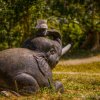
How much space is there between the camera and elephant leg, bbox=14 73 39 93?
9.12m

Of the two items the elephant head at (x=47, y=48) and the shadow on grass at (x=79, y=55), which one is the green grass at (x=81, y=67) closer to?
the shadow on grass at (x=79, y=55)

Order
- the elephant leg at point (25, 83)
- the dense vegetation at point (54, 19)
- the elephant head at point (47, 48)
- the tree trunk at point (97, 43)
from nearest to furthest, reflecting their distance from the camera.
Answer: the elephant leg at point (25, 83), the elephant head at point (47, 48), the dense vegetation at point (54, 19), the tree trunk at point (97, 43)

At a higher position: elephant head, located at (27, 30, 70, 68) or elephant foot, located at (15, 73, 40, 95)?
elephant head, located at (27, 30, 70, 68)

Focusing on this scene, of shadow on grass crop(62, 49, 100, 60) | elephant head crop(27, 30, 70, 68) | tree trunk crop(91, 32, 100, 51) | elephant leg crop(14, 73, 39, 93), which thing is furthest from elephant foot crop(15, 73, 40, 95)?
tree trunk crop(91, 32, 100, 51)

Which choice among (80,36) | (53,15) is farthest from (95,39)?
(53,15)

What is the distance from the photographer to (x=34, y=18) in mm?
21938

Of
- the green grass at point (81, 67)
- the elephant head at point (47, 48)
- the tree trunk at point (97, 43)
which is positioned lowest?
the tree trunk at point (97, 43)

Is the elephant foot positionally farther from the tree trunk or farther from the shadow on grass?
the tree trunk

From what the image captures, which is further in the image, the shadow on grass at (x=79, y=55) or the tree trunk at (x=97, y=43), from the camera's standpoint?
the tree trunk at (x=97, y=43)

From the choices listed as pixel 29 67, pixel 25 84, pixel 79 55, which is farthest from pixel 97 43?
pixel 25 84

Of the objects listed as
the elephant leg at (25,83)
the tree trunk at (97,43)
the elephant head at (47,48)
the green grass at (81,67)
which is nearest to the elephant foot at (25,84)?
the elephant leg at (25,83)

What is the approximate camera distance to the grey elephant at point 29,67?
9156mm

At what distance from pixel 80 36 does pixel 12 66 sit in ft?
66.1

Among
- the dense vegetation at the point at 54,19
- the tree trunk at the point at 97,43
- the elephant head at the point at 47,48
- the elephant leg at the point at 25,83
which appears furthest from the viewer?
the tree trunk at the point at 97,43
